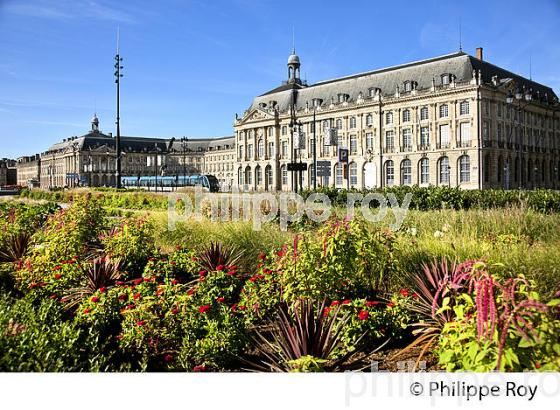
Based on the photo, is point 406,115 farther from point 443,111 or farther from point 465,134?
point 465,134

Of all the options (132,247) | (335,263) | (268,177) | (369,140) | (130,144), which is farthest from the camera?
(130,144)

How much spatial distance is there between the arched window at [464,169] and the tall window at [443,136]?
224cm

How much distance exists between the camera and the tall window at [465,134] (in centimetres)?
4491

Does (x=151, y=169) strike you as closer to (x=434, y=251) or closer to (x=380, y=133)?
(x=380, y=133)

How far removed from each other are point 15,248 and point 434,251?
22.4ft

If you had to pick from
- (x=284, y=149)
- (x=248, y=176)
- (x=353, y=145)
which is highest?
(x=284, y=149)

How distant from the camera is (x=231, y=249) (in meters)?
6.93

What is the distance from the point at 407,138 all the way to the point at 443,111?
488 cm

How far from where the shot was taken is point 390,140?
171 feet

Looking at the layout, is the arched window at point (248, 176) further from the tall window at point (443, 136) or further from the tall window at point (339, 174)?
the tall window at point (443, 136)

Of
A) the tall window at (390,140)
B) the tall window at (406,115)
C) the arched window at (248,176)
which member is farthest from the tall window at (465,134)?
the arched window at (248,176)

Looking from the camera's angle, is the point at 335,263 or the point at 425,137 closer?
the point at 335,263

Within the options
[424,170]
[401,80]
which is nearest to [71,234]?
[424,170]

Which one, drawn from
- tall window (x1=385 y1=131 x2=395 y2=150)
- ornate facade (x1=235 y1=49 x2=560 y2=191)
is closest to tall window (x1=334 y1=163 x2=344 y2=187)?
ornate facade (x1=235 y1=49 x2=560 y2=191)
